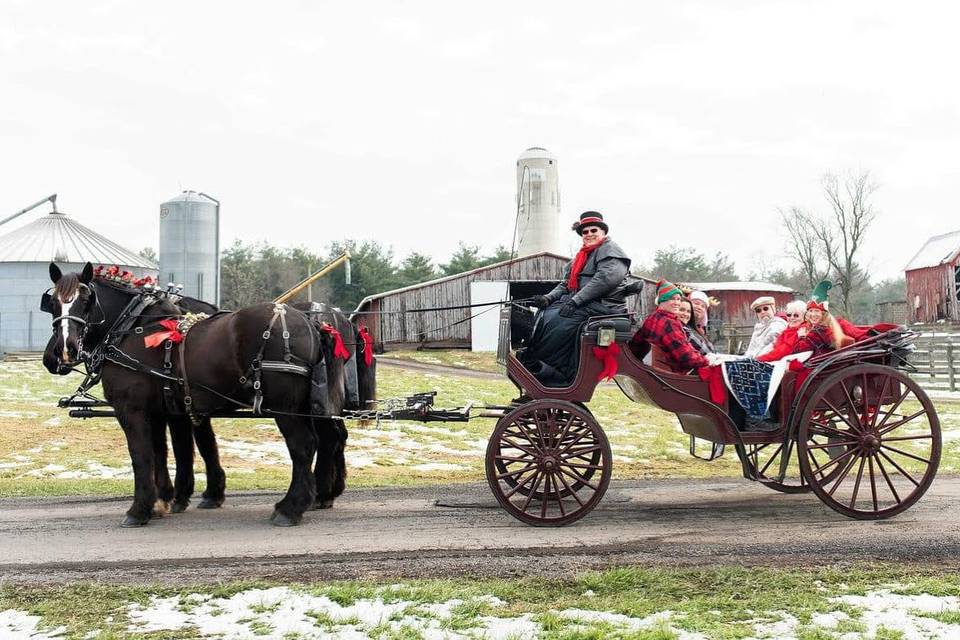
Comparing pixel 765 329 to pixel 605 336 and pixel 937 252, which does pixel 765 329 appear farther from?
pixel 937 252

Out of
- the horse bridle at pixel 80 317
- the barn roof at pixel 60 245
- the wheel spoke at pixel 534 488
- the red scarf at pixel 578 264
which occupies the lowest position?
the wheel spoke at pixel 534 488

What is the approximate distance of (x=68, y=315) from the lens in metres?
7.23

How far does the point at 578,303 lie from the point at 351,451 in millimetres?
6352

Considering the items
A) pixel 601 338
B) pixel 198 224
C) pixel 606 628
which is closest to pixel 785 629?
pixel 606 628

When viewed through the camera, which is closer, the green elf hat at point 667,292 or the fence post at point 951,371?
the green elf hat at point 667,292

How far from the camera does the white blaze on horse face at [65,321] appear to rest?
23.4 ft

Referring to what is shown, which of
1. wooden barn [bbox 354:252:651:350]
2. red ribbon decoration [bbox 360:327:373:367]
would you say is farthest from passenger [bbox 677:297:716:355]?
wooden barn [bbox 354:252:651:350]

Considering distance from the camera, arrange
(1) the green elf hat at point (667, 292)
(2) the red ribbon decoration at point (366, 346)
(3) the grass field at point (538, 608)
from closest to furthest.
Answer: (3) the grass field at point (538, 608), (1) the green elf hat at point (667, 292), (2) the red ribbon decoration at point (366, 346)

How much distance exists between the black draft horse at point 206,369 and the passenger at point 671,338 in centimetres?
270

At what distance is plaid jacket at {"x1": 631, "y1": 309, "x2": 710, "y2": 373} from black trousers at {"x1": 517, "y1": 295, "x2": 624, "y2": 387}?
286mm

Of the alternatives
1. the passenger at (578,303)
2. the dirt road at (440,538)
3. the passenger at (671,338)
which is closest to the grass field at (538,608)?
the dirt road at (440,538)

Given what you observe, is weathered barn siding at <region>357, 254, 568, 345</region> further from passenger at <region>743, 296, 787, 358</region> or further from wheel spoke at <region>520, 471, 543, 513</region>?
wheel spoke at <region>520, 471, 543, 513</region>

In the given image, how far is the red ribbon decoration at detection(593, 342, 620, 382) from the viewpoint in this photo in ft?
23.0

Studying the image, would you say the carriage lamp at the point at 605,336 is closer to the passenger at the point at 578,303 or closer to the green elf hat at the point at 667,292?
the passenger at the point at 578,303
